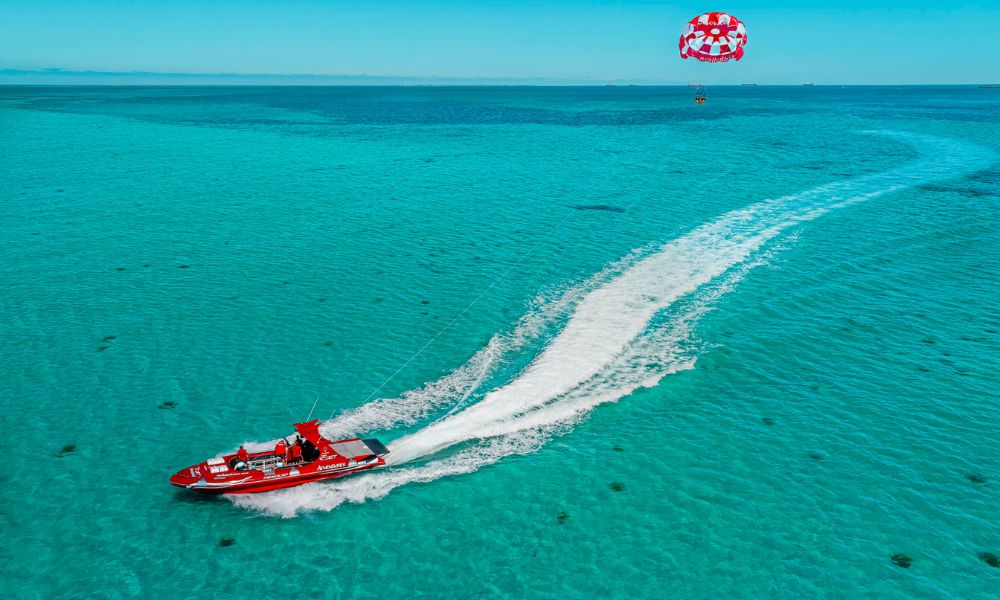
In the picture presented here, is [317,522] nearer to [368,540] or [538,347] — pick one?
[368,540]

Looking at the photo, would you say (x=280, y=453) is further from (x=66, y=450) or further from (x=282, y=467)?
(x=66, y=450)

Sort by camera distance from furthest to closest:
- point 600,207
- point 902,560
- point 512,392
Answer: point 600,207 → point 512,392 → point 902,560

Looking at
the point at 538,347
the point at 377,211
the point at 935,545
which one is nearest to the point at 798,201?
the point at 377,211

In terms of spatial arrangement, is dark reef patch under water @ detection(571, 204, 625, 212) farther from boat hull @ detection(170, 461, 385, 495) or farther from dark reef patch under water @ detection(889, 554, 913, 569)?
dark reef patch under water @ detection(889, 554, 913, 569)

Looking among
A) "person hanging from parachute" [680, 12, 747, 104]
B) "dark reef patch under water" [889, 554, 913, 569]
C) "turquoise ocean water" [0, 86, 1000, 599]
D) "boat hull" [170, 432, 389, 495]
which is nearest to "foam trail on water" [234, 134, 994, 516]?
"turquoise ocean water" [0, 86, 1000, 599]

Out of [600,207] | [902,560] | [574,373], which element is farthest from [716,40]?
[902,560]

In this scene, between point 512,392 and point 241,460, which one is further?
point 512,392

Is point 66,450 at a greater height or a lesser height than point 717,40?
lesser
